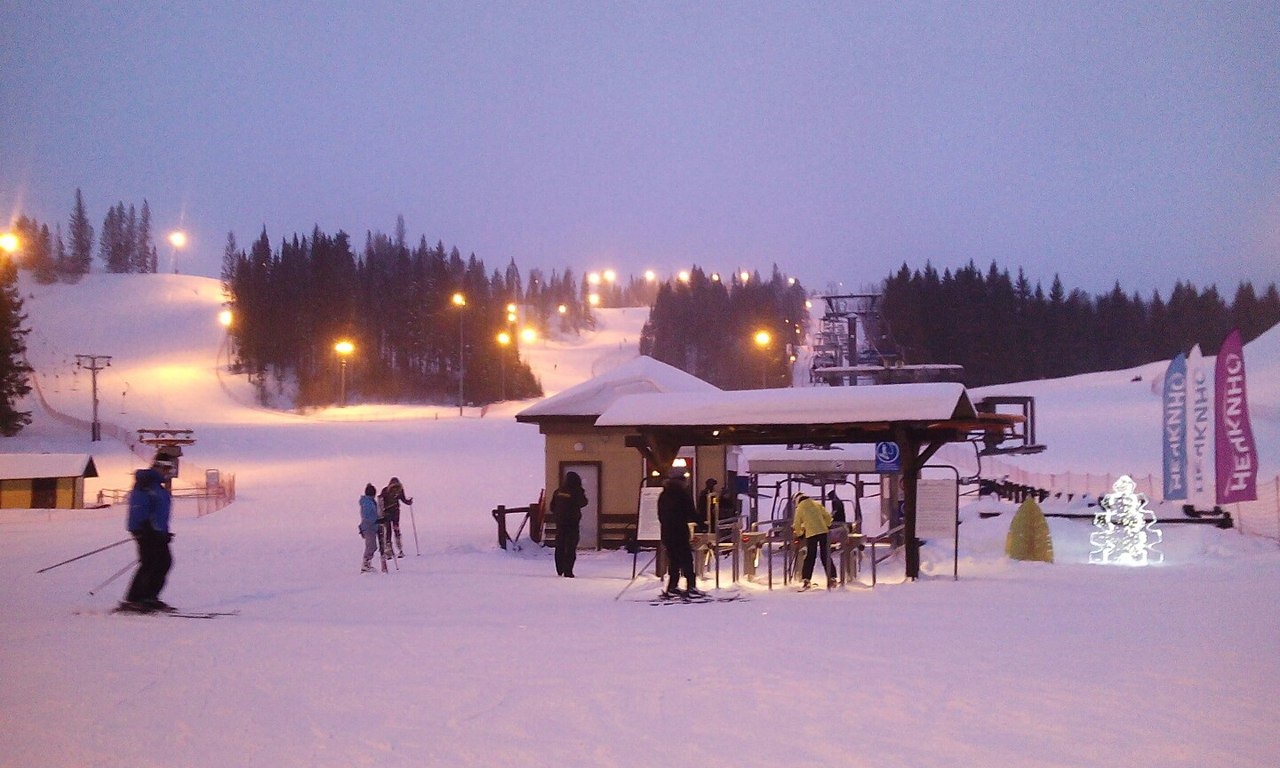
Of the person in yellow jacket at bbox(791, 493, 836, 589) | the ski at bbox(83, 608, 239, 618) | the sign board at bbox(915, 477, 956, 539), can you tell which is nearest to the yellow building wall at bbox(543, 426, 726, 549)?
the person in yellow jacket at bbox(791, 493, 836, 589)

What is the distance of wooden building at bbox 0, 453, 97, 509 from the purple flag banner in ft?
109

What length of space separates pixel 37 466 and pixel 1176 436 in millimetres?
33589

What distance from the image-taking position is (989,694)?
6227mm

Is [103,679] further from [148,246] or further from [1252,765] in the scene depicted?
[148,246]

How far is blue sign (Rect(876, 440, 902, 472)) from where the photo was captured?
15915 millimetres

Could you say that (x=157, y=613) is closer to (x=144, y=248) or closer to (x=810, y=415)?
(x=810, y=415)

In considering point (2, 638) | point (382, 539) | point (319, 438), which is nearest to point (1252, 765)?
point (2, 638)

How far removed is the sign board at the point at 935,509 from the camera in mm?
13391

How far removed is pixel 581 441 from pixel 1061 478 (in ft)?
76.2

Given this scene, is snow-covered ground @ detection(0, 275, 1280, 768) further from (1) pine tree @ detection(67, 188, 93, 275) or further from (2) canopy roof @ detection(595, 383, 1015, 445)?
(1) pine tree @ detection(67, 188, 93, 275)

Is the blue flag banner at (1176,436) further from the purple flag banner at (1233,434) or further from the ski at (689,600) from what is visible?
the ski at (689,600)

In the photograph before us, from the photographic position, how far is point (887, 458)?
16.0 m

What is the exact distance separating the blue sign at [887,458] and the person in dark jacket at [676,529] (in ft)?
16.7

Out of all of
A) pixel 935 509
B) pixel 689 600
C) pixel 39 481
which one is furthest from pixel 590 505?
pixel 39 481
